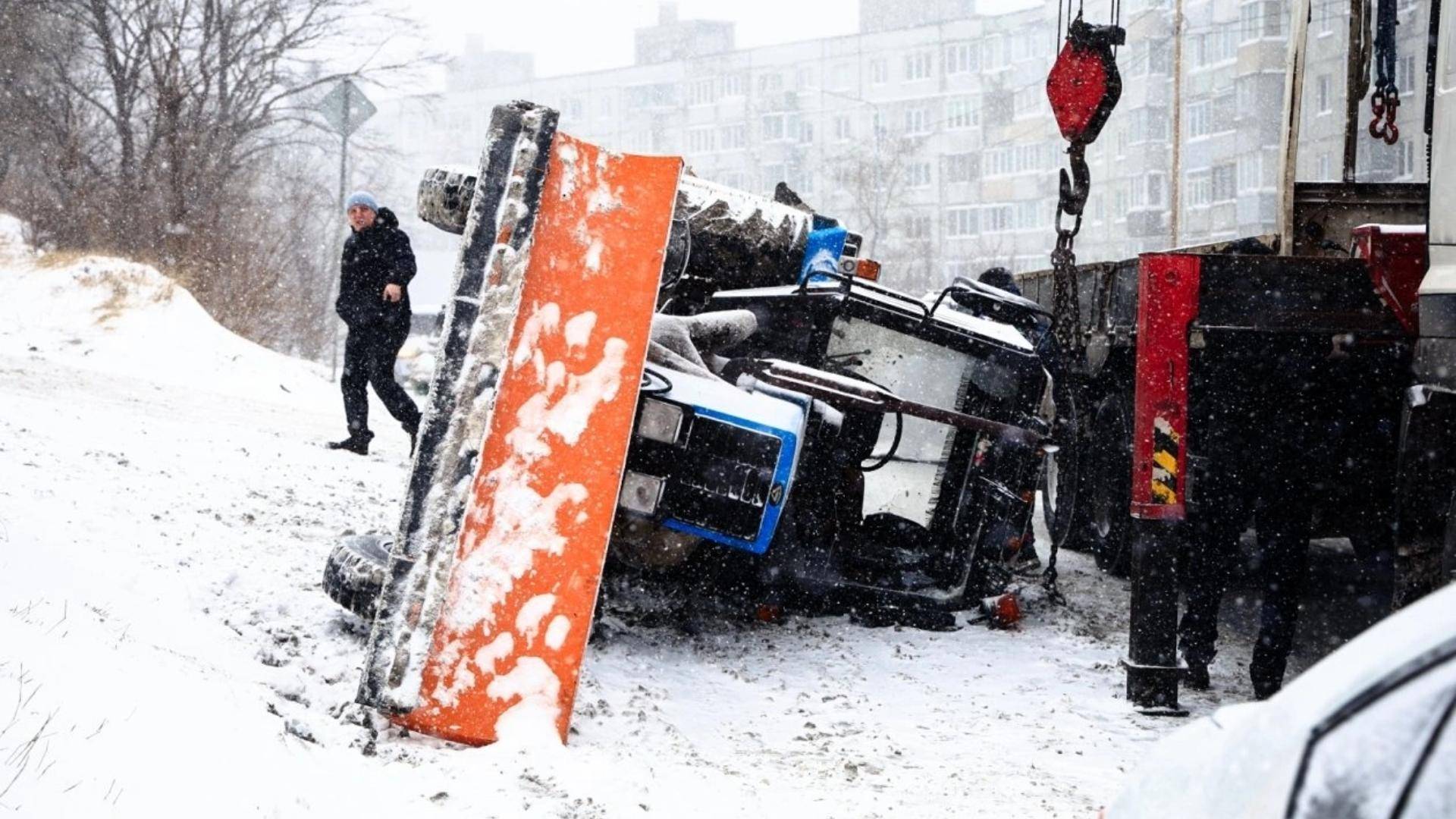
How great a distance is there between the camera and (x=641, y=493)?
479 centimetres

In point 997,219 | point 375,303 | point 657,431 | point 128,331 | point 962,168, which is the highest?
point 962,168

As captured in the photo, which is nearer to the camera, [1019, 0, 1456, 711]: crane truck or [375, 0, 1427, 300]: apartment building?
[1019, 0, 1456, 711]: crane truck

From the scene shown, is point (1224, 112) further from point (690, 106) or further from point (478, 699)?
point (478, 699)

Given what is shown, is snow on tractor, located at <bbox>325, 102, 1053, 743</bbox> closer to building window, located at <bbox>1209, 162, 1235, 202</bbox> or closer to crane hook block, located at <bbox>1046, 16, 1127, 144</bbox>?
crane hook block, located at <bbox>1046, 16, 1127, 144</bbox>

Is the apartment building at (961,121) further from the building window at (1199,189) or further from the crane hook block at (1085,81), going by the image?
the crane hook block at (1085,81)

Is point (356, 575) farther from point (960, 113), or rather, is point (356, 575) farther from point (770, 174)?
point (770, 174)

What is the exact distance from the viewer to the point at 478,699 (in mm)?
3775

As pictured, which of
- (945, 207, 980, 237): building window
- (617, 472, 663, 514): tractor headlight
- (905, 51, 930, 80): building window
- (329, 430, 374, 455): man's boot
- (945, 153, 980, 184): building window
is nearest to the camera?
(617, 472, 663, 514): tractor headlight

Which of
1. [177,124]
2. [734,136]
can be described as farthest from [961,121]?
[177,124]

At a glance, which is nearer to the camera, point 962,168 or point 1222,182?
point 1222,182

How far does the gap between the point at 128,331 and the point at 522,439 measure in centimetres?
1255

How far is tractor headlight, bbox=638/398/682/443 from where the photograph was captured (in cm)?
481

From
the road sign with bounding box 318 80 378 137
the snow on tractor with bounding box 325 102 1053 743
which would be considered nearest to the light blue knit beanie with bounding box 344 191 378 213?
the snow on tractor with bounding box 325 102 1053 743

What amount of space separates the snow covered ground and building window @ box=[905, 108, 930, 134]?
6365 cm
